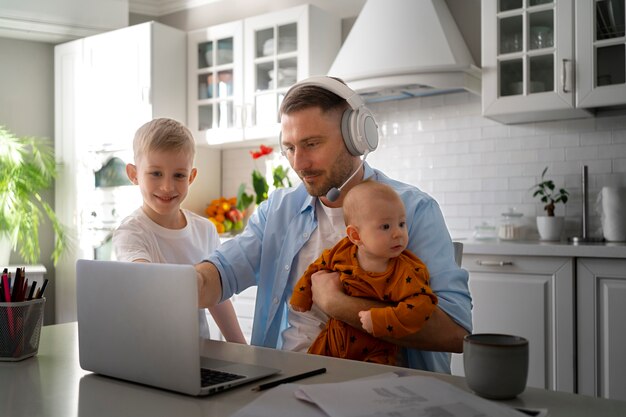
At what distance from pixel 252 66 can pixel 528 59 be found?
177cm

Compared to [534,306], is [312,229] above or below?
above

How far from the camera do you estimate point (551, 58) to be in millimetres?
3326

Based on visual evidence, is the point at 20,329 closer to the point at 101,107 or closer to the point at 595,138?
the point at 595,138

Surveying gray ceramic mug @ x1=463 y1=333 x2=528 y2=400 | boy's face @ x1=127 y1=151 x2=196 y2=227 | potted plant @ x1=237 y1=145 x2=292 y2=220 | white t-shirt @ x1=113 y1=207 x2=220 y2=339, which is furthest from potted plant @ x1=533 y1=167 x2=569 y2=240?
gray ceramic mug @ x1=463 y1=333 x2=528 y2=400

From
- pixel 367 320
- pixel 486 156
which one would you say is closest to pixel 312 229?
pixel 367 320

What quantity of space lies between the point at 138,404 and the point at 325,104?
0.99 metres

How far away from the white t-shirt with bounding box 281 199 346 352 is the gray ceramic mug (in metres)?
0.74

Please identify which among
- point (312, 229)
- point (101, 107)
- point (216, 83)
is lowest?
point (312, 229)

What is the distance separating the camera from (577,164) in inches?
141

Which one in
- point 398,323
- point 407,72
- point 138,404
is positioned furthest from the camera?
point 407,72

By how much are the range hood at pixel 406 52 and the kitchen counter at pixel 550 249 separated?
2.92ft

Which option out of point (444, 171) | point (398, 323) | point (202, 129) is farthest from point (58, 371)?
point (202, 129)

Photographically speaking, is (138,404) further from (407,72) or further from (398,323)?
(407,72)

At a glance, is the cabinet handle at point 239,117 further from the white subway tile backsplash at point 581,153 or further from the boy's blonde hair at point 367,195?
the boy's blonde hair at point 367,195
